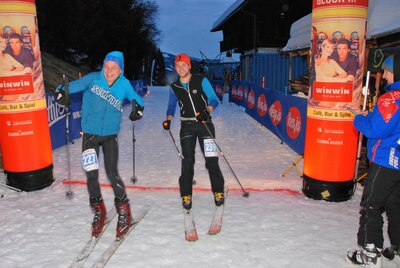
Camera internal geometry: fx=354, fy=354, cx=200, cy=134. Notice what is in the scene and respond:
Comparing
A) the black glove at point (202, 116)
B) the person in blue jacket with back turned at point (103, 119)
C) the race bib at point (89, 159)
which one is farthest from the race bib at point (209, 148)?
the race bib at point (89, 159)

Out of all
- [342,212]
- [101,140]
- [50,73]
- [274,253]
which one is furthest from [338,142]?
[50,73]

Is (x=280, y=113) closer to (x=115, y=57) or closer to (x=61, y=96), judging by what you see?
(x=115, y=57)

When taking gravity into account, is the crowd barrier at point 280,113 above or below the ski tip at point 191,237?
above

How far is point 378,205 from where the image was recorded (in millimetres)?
3691

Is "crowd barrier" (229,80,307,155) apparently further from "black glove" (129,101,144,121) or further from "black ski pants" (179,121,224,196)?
"black glove" (129,101,144,121)

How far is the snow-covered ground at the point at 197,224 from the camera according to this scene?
13.3 ft

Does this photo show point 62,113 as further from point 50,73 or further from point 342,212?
point 50,73

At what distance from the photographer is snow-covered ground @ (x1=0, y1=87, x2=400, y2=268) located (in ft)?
13.3

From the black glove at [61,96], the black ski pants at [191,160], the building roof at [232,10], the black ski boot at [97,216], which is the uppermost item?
the building roof at [232,10]

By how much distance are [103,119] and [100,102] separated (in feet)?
0.70

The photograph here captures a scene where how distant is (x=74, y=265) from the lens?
12.6 feet

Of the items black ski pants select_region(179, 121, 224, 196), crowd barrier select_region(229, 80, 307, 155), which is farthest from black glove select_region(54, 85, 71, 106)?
crowd barrier select_region(229, 80, 307, 155)

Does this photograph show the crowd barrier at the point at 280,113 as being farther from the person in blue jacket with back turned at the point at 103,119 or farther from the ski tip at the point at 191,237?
the person in blue jacket with back turned at the point at 103,119

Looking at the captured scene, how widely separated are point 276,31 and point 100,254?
31912 millimetres
